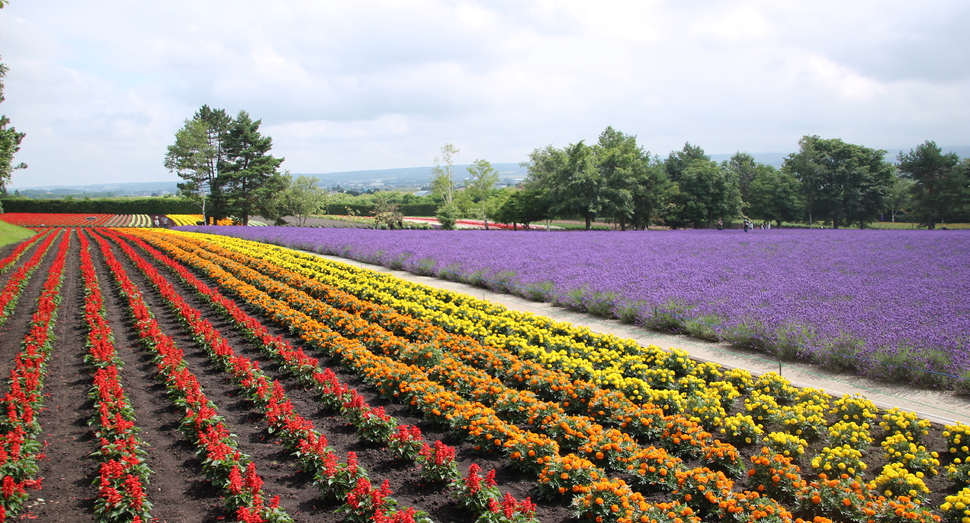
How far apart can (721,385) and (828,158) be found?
60.9 metres

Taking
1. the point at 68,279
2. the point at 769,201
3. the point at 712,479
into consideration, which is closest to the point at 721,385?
the point at 712,479

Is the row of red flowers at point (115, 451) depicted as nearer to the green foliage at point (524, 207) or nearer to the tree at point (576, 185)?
the tree at point (576, 185)

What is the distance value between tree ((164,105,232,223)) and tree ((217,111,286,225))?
1.60 meters

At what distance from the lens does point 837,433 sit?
185 inches

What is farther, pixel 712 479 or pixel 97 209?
pixel 97 209

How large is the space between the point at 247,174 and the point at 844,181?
2370 inches

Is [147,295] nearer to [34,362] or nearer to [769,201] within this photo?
[34,362]

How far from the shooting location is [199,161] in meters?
55.5

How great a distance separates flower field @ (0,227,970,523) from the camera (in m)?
4.00

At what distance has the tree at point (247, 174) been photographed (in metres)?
50.9

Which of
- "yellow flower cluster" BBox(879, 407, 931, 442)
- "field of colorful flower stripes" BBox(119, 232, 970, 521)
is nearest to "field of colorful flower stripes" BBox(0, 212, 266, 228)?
"field of colorful flower stripes" BBox(119, 232, 970, 521)

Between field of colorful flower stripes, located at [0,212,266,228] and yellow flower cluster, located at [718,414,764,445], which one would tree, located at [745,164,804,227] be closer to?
yellow flower cluster, located at [718,414,764,445]

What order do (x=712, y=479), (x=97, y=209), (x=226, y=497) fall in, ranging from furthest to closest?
(x=97, y=209), (x=226, y=497), (x=712, y=479)

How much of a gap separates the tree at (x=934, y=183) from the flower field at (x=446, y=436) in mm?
58368
